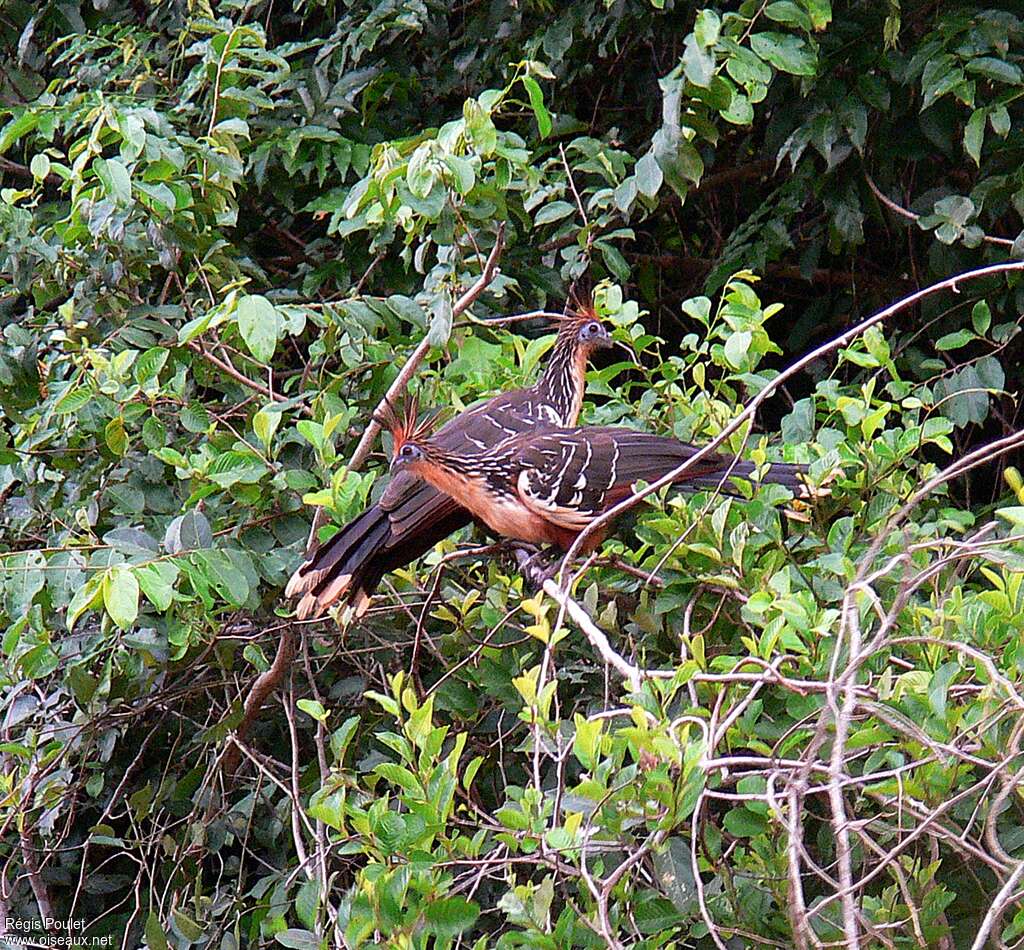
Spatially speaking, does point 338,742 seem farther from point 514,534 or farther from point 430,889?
point 514,534

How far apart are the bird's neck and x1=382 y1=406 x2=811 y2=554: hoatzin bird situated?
31 cm

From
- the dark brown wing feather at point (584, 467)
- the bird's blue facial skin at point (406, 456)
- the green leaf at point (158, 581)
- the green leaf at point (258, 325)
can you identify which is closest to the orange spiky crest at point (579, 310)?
the dark brown wing feather at point (584, 467)

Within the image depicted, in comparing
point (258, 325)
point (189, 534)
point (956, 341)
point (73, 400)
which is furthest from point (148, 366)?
point (956, 341)

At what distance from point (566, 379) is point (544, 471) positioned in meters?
0.51

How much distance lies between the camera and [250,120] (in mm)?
4320

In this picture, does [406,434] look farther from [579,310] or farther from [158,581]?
[579,310]

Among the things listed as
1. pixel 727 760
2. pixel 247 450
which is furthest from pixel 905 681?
pixel 247 450

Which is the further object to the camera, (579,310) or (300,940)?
(579,310)

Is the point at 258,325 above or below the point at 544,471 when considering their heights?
above

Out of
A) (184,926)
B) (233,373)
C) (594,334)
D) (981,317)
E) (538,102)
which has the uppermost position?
(538,102)

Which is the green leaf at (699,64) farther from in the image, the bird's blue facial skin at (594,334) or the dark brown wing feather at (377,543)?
the dark brown wing feather at (377,543)

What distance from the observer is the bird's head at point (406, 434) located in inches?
112

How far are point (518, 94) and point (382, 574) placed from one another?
2293 millimetres

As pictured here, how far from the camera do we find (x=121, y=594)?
2445mm
